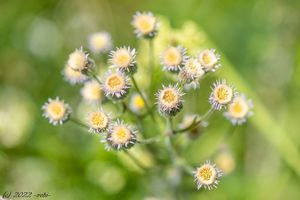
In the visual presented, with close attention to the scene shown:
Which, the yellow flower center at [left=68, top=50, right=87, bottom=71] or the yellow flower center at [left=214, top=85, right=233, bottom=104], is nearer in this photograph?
the yellow flower center at [left=214, top=85, right=233, bottom=104]

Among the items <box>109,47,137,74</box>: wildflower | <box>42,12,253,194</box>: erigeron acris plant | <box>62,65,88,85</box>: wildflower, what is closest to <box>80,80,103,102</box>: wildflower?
<box>42,12,253,194</box>: erigeron acris plant

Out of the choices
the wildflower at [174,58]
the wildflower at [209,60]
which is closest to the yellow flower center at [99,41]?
the wildflower at [174,58]

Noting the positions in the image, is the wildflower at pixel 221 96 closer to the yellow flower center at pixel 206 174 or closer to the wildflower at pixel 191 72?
the wildflower at pixel 191 72

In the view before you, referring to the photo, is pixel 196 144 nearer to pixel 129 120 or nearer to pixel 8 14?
pixel 129 120

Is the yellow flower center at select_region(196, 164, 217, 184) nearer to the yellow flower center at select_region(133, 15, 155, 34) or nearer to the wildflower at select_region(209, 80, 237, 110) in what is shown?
the wildflower at select_region(209, 80, 237, 110)

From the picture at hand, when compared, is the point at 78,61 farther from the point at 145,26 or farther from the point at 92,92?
the point at 145,26

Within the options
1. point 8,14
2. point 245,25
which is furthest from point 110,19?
point 245,25
